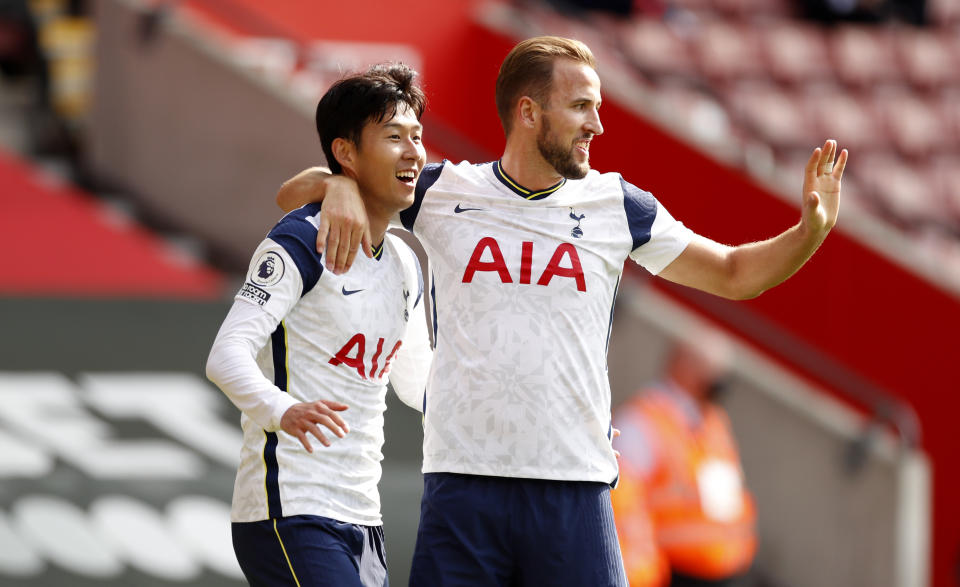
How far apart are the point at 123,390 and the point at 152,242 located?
1.72 meters

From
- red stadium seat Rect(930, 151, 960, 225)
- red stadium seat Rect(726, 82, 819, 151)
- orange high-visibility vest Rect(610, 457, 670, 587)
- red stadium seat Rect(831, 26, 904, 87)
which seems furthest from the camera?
red stadium seat Rect(831, 26, 904, 87)

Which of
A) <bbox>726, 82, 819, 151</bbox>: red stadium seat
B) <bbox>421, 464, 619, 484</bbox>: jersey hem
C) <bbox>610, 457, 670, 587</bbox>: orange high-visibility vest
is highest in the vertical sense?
<bbox>726, 82, 819, 151</bbox>: red stadium seat

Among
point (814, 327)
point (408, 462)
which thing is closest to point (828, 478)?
point (814, 327)

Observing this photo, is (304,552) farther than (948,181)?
No

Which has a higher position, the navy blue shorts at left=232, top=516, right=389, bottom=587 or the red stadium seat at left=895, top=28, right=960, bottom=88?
the red stadium seat at left=895, top=28, right=960, bottom=88

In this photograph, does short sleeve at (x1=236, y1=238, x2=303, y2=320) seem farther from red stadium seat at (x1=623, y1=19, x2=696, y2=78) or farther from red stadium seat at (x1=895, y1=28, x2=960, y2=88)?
red stadium seat at (x1=895, y1=28, x2=960, y2=88)

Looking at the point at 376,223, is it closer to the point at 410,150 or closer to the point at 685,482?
the point at 410,150

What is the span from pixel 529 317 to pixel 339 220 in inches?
22.7

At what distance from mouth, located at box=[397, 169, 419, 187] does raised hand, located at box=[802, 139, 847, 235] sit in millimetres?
1059

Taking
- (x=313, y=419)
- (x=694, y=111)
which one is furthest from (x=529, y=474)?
(x=694, y=111)

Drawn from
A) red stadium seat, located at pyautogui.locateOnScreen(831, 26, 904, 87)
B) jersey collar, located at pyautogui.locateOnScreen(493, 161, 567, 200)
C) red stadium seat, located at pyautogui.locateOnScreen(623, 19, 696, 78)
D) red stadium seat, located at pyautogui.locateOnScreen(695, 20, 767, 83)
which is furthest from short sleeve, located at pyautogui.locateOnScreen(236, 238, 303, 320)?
red stadium seat, located at pyautogui.locateOnScreen(831, 26, 904, 87)

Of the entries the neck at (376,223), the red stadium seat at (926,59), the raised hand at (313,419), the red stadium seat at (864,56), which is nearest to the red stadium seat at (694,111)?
the red stadium seat at (864,56)

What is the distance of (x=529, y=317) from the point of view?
387cm

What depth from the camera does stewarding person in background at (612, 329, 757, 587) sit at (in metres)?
7.40
